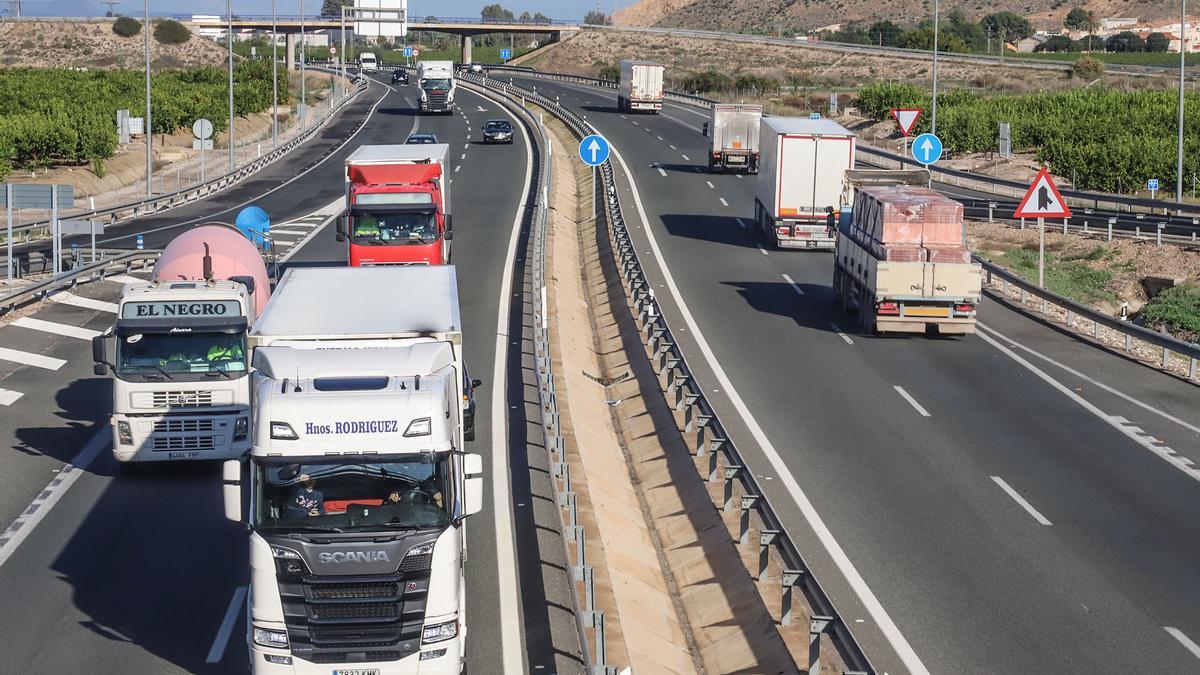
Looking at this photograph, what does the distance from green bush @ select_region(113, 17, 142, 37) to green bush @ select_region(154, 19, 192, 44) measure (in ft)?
8.13

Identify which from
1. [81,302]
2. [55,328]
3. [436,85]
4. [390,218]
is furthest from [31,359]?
[436,85]

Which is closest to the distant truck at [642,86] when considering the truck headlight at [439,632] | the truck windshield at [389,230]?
the truck windshield at [389,230]

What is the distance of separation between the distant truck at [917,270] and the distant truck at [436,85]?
71.5 metres

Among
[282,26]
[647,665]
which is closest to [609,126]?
[647,665]

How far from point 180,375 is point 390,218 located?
13463mm

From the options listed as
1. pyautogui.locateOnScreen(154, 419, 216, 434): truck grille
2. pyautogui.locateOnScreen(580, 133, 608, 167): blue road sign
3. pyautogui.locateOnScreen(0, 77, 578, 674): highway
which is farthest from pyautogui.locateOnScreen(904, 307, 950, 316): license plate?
→ pyautogui.locateOnScreen(154, 419, 216, 434): truck grille

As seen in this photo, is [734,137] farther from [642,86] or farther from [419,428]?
[419,428]

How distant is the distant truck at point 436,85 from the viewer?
99375mm

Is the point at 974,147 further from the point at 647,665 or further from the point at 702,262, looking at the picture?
the point at 647,665

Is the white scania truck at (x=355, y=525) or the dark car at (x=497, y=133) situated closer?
the white scania truck at (x=355, y=525)

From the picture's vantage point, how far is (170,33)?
7426 inches

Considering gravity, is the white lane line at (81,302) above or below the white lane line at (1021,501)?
above

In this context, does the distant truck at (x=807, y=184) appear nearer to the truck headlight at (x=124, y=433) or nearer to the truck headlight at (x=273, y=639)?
the truck headlight at (x=124, y=433)

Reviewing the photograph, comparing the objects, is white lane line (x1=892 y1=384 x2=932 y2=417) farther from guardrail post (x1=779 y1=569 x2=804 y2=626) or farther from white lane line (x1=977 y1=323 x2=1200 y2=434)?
guardrail post (x1=779 y1=569 x2=804 y2=626)
